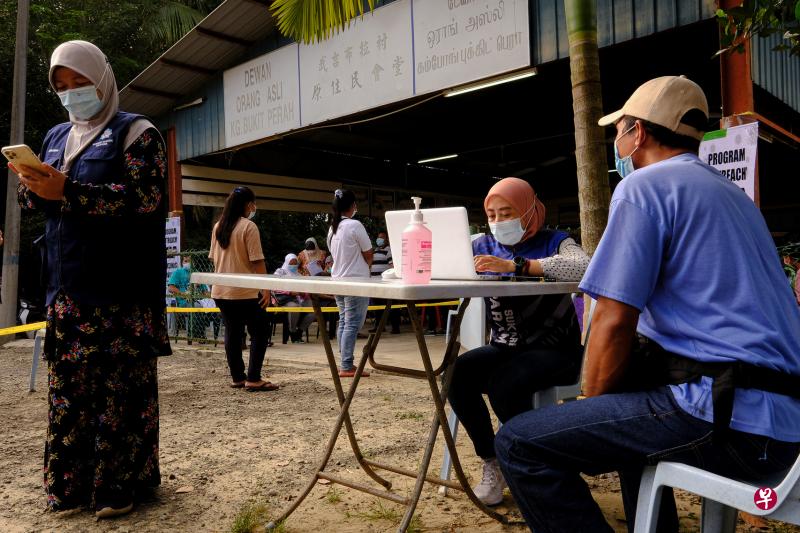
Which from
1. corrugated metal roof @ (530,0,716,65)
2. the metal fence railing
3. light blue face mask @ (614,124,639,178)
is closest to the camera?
light blue face mask @ (614,124,639,178)

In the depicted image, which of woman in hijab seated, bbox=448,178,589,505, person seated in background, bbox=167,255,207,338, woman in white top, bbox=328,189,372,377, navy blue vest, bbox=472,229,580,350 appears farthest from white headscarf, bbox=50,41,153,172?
person seated in background, bbox=167,255,207,338

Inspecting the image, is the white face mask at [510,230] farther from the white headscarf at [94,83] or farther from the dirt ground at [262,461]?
the white headscarf at [94,83]

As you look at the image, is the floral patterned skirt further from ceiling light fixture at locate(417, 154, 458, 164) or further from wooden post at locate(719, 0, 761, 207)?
ceiling light fixture at locate(417, 154, 458, 164)

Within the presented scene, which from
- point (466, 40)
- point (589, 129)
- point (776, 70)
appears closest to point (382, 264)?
point (466, 40)

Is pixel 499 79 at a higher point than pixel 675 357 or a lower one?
higher

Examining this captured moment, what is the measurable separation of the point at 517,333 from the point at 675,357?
1.19m

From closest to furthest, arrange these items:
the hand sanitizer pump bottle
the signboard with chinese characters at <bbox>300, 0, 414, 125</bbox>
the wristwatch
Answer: the hand sanitizer pump bottle, the wristwatch, the signboard with chinese characters at <bbox>300, 0, 414, 125</bbox>

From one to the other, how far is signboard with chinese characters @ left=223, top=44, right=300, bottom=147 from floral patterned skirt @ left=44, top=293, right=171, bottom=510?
7087 mm

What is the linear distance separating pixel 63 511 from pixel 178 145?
10.5m

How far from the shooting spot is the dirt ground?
9.25 feet

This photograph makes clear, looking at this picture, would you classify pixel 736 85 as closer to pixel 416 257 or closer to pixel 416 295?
pixel 416 257

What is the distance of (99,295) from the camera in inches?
110

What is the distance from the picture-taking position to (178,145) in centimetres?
1245

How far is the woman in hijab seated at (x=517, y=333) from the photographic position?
2.60 meters
